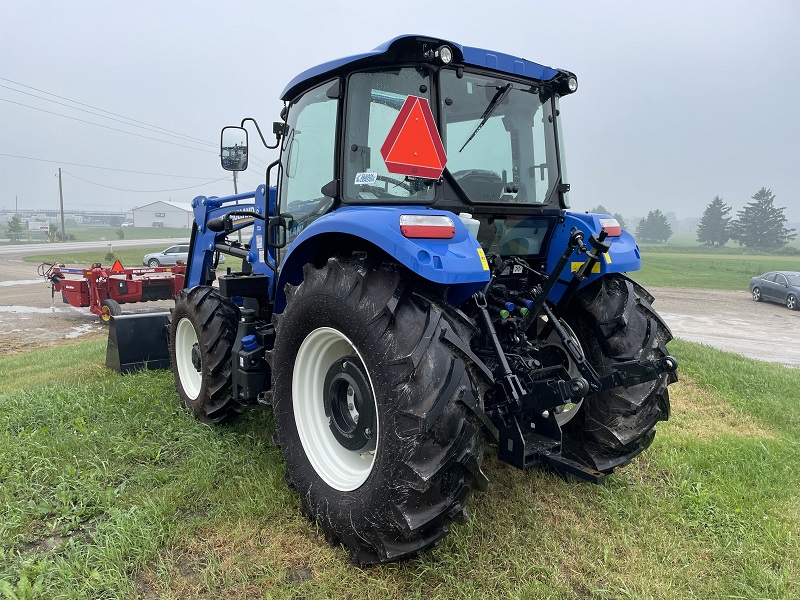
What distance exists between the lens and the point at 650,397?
10.3 ft

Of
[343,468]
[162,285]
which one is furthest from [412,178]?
[162,285]

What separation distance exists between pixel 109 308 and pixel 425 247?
10.5 m

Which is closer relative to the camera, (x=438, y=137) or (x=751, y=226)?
(x=438, y=137)

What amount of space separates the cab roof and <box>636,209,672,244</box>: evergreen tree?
3823 inches

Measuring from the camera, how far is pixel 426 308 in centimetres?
238

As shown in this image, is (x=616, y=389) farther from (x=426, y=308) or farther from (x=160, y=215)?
(x=160, y=215)

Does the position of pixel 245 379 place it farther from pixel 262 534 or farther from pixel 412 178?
pixel 412 178

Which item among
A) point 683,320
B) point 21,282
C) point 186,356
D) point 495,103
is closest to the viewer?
point 495,103

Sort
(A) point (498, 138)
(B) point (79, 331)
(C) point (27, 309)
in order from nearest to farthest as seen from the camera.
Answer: (A) point (498, 138) < (B) point (79, 331) < (C) point (27, 309)

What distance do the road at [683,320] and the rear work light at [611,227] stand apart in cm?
841

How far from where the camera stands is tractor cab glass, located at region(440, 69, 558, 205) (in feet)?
9.64

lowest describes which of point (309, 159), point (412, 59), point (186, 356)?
point (186, 356)

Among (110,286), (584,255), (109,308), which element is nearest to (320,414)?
(584,255)

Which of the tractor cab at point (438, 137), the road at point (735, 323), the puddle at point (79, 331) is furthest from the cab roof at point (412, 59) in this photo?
the puddle at point (79, 331)
